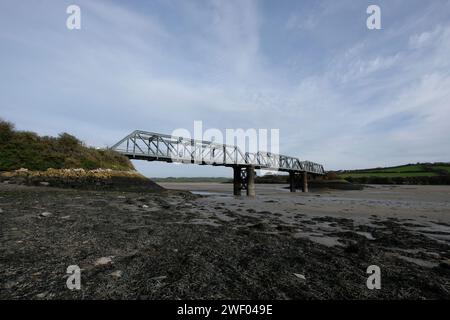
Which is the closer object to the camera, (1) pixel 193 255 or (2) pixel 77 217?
(1) pixel 193 255

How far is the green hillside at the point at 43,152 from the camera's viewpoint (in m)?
21.3

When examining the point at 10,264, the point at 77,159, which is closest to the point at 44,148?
the point at 77,159

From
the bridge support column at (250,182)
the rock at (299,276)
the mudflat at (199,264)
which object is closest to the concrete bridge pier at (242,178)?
the bridge support column at (250,182)

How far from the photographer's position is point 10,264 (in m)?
3.89

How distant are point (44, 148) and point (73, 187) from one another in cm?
657

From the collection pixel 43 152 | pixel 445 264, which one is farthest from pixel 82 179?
pixel 445 264

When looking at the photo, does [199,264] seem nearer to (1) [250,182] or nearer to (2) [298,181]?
(1) [250,182]

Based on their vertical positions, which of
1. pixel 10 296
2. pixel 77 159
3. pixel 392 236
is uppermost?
pixel 77 159

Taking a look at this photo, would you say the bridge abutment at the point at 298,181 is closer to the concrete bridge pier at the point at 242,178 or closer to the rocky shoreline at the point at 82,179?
the concrete bridge pier at the point at 242,178

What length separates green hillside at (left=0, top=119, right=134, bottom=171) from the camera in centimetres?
2128

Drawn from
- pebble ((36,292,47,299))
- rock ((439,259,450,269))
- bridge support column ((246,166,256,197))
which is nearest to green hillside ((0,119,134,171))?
bridge support column ((246,166,256,197))
